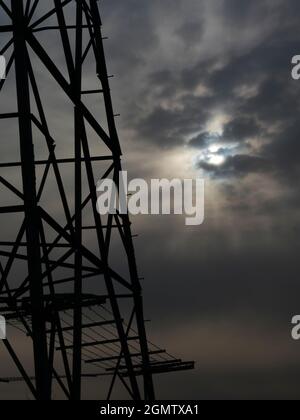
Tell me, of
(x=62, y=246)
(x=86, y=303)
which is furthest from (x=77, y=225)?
(x=86, y=303)

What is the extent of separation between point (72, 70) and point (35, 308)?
8495 mm

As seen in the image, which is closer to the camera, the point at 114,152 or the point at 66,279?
the point at 66,279

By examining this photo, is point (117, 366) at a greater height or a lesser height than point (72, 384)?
greater

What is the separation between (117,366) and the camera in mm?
27828
